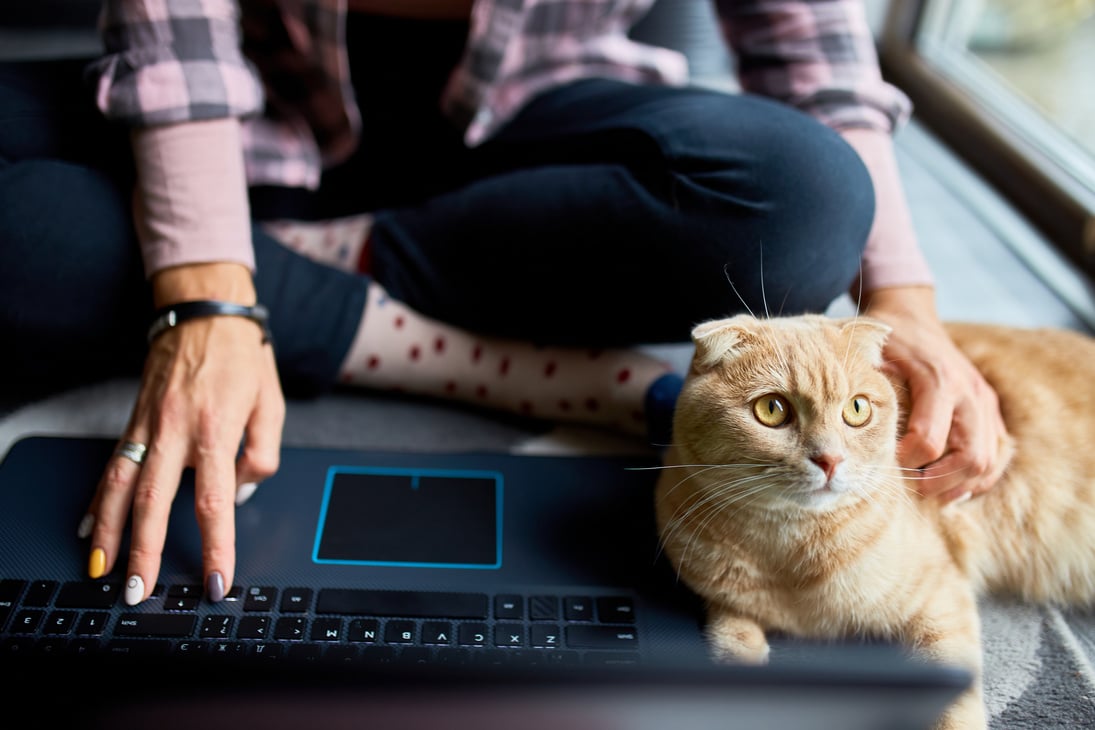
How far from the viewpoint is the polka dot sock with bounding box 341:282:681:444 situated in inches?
40.1

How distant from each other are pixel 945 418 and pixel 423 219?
65 cm

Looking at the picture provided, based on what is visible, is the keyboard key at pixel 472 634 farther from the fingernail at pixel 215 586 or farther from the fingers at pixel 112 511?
the fingers at pixel 112 511

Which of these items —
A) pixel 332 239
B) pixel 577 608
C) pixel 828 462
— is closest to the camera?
pixel 828 462

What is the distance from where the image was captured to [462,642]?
690mm

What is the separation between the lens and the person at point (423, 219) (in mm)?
767

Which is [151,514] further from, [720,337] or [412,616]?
[720,337]

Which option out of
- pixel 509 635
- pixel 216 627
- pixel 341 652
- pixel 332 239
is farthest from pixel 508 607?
pixel 332 239

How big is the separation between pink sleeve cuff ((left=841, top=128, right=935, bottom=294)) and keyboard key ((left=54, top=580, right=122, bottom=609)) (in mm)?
817

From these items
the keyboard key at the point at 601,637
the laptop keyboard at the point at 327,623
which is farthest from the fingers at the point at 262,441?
the keyboard key at the point at 601,637

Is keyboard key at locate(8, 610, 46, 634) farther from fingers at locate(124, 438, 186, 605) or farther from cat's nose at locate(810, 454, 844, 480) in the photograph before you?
cat's nose at locate(810, 454, 844, 480)

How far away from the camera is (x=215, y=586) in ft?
2.30

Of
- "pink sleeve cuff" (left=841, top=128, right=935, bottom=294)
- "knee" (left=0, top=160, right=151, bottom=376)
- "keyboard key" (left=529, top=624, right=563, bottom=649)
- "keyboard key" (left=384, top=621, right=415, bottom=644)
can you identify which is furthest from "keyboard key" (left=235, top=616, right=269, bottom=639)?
"pink sleeve cuff" (left=841, top=128, right=935, bottom=294)

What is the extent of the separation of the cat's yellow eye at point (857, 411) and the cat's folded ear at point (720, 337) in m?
0.10

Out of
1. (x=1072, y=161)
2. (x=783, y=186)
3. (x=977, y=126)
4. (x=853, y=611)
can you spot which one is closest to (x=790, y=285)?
(x=783, y=186)
